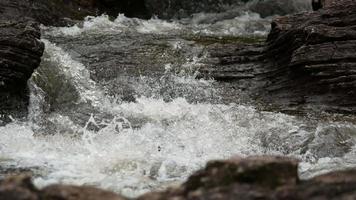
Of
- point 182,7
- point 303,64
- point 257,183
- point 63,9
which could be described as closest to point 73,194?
point 257,183

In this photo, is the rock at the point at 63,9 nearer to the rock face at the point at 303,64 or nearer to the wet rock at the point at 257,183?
the rock face at the point at 303,64

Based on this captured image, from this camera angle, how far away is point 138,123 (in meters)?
10.3

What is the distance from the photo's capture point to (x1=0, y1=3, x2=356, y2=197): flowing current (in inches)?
302

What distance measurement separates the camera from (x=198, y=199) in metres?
3.96

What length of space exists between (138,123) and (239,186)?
638 cm

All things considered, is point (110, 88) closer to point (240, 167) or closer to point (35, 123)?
point (35, 123)

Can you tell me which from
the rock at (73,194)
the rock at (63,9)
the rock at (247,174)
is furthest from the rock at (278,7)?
the rock at (73,194)

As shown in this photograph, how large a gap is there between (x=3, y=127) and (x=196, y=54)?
5675 millimetres

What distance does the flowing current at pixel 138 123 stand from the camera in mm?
7664

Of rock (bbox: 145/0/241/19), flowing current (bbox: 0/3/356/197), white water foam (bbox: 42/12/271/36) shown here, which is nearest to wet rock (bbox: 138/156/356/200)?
flowing current (bbox: 0/3/356/197)

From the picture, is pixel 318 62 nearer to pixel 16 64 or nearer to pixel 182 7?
pixel 16 64

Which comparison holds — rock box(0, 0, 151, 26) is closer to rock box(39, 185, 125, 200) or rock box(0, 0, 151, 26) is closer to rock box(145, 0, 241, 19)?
rock box(145, 0, 241, 19)

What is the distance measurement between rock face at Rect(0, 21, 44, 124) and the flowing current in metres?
0.31

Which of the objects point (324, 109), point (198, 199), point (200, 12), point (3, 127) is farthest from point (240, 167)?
point (200, 12)
